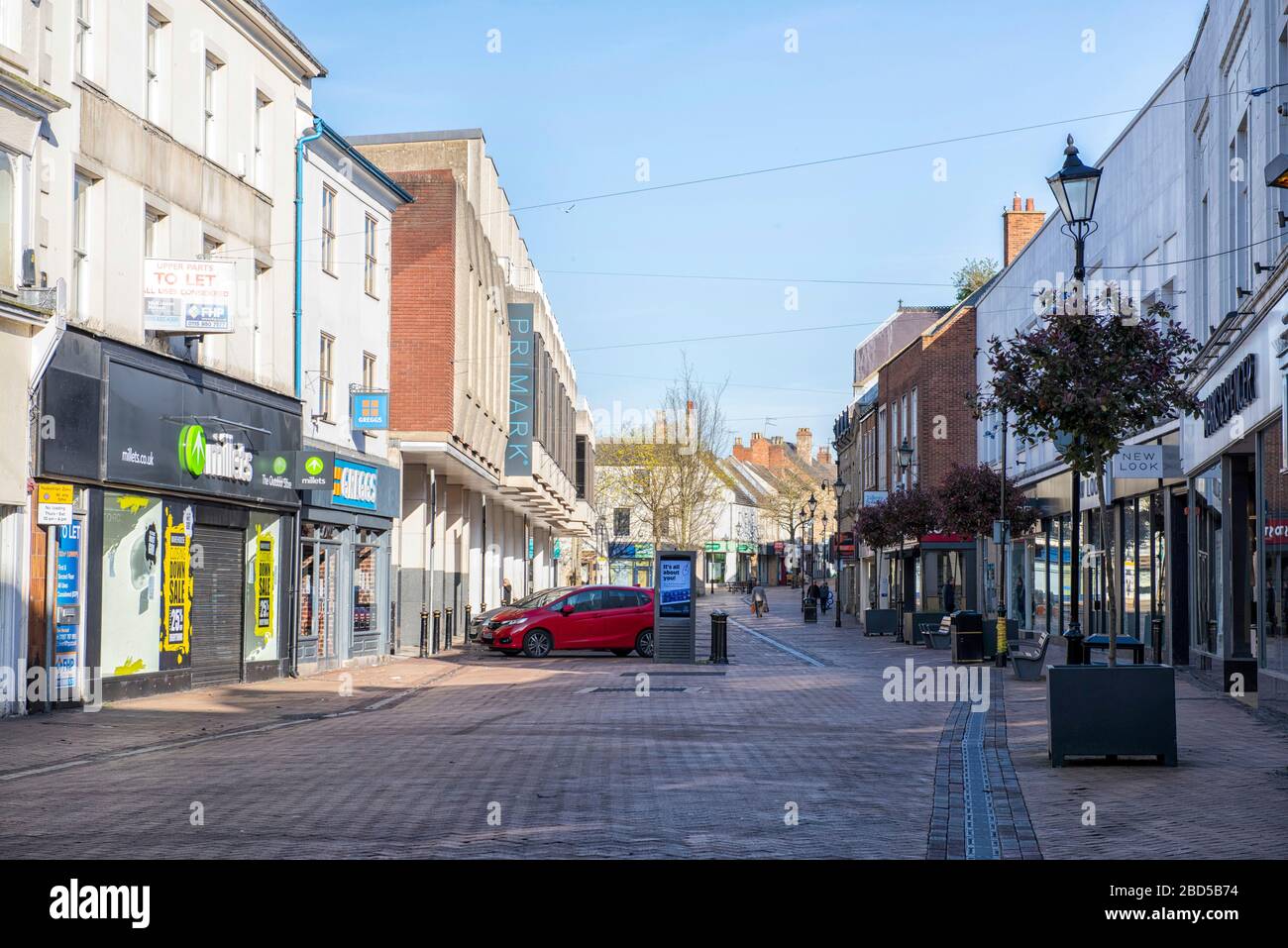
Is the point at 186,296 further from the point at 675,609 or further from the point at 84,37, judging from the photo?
the point at 675,609

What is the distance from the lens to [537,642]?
109 feet

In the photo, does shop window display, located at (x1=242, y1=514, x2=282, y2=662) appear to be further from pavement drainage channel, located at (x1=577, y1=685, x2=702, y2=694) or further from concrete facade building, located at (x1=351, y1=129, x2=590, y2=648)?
concrete facade building, located at (x1=351, y1=129, x2=590, y2=648)

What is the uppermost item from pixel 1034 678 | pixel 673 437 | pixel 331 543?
pixel 673 437

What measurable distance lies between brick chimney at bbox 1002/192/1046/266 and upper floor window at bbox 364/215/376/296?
31.0 metres

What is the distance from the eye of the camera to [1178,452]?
2548 centimetres

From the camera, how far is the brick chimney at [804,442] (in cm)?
15325

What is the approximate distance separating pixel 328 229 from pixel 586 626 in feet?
33.4

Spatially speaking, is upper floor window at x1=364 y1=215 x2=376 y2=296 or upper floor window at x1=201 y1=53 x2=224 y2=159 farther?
upper floor window at x1=364 y1=215 x2=376 y2=296

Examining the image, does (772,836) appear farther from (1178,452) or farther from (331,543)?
(331,543)

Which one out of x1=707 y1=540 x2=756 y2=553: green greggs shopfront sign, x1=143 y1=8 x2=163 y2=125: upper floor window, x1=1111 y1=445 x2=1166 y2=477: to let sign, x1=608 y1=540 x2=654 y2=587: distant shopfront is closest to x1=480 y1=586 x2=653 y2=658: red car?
x1=1111 y1=445 x2=1166 y2=477: to let sign

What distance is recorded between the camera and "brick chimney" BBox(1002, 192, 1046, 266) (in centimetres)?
5606

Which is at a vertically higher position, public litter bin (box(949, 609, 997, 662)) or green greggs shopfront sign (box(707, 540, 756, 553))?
green greggs shopfront sign (box(707, 540, 756, 553))
